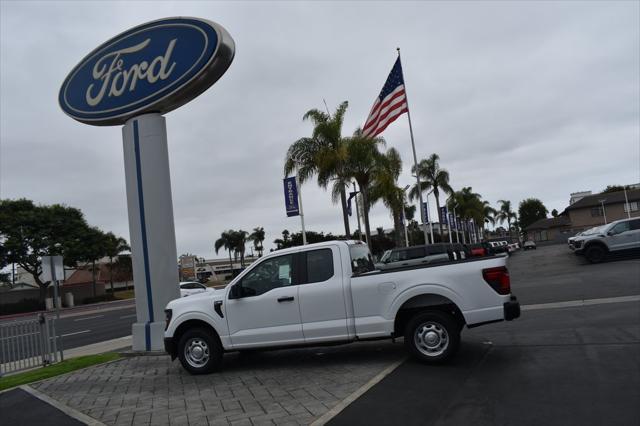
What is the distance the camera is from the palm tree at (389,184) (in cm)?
3108

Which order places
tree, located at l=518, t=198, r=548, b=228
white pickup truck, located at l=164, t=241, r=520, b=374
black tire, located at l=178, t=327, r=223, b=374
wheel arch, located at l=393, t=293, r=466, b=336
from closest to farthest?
1. white pickup truck, located at l=164, t=241, r=520, b=374
2. wheel arch, located at l=393, t=293, r=466, b=336
3. black tire, located at l=178, t=327, r=223, b=374
4. tree, located at l=518, t=198, r=548, b=228

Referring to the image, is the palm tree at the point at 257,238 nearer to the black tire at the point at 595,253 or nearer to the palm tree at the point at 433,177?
the palm tree at the point at 433,177

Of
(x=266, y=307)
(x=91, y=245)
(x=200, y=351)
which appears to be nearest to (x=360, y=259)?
(x=266, y=307)

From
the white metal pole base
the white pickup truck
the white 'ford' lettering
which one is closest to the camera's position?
the white pickup truck

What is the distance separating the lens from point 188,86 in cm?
1197

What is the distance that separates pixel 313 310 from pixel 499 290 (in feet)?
8.90

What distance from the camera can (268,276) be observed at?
27.3 ft

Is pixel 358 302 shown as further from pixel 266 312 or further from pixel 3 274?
pixel 3 274

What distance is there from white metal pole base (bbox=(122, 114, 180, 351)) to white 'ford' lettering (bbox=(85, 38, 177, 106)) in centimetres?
96

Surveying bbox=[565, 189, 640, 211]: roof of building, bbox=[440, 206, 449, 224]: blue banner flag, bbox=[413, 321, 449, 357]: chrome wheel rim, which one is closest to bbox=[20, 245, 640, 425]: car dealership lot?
bbox=[413, 321, 449, 357]: chrome wheel rim

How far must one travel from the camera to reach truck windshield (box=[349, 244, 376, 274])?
8.27 metres

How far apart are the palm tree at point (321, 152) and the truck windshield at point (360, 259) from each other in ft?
63.4

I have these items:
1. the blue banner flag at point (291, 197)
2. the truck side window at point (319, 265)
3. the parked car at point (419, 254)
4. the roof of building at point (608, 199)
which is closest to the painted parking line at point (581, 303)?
the truck side window at point (319, 265)

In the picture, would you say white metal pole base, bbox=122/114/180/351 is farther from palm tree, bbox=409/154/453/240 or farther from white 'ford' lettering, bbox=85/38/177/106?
palm tree, bbox=409/154/453/240
